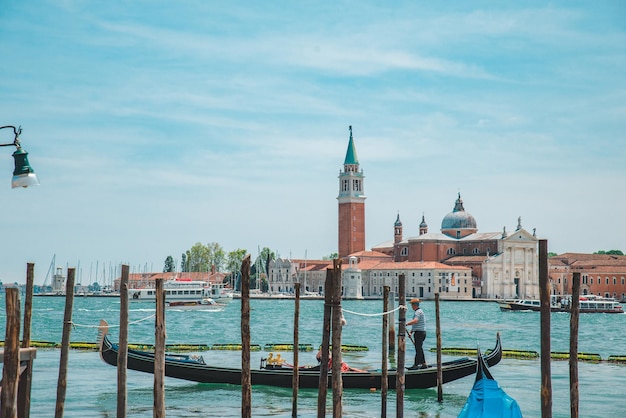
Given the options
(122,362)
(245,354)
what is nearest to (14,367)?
(122,362)

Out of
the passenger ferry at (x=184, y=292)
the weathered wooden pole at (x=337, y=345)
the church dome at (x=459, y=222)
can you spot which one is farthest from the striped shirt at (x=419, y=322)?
the church dome at (x=459, y=222)

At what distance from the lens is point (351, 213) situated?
8350 cm

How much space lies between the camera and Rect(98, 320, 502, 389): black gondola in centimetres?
1272

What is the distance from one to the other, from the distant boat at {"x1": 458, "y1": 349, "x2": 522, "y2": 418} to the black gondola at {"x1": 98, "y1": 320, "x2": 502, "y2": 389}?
4.18 m

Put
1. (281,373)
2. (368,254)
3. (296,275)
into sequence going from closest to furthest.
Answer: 1. (281,373)
2. (368,254)
3. (296,275)

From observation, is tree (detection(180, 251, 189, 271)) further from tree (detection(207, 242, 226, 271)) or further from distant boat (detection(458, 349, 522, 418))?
distant boat (detection(458, 349, 522, 418))

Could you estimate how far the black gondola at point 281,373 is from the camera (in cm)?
1272

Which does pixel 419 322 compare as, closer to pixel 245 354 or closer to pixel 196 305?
pixel 245 354

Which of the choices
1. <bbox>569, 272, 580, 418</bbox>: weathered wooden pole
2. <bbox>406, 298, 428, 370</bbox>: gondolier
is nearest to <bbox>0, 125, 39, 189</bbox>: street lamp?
<bbox>569, 272, 580, 418</bbox>: weathered wooden pole

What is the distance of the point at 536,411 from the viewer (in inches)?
482

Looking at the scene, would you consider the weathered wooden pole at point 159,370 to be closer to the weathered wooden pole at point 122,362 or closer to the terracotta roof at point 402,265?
the weathered wooden pole at point 122,362

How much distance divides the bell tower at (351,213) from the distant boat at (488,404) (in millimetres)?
74741

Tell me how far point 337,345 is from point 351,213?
75439 mm

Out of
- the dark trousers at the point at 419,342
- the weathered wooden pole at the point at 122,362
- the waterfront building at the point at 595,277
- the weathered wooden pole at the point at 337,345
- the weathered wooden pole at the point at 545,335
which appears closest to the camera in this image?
the weathered wooden pole at the point at 545,335
